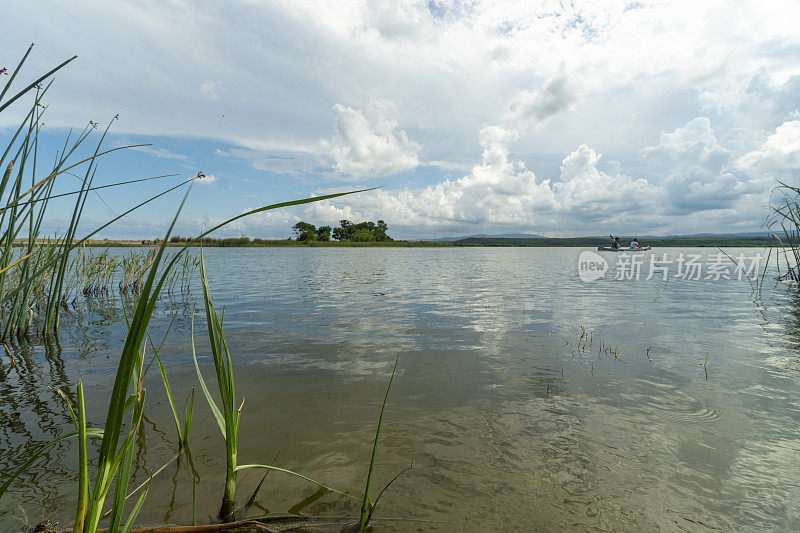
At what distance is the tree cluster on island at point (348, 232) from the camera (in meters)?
130

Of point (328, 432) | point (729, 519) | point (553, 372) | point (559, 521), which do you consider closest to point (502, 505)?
point (559, 521)

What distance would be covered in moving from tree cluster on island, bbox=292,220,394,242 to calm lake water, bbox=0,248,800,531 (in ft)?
391

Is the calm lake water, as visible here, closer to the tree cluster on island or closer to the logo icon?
the logo icon

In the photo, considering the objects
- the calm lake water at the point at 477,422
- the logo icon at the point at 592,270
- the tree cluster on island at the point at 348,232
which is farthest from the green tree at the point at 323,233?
the calm lake water at the point at 477,422

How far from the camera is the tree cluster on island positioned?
129875mm

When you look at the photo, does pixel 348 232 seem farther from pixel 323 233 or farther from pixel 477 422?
pixel 477 422

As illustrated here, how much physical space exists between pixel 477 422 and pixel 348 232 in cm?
14309

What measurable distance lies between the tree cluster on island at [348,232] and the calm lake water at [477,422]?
11922 cm

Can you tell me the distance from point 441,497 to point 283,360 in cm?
442

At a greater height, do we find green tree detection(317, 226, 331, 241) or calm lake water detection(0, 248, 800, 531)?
green tree detection(317, 226, 331, 241)

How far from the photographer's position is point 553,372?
6.07 meters

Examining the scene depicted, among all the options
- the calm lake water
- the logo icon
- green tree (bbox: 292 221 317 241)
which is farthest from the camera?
green tree (bbox: 292 221 317 241)

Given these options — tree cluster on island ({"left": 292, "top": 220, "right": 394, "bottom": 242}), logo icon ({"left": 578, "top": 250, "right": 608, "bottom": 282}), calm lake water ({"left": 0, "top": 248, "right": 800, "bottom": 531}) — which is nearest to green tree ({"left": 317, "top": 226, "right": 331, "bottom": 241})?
tree cluster on island ({"left": 292, "top": 220, "right": 394, "bottom": 242})

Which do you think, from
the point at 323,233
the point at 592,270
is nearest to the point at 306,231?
the point at 323,233
